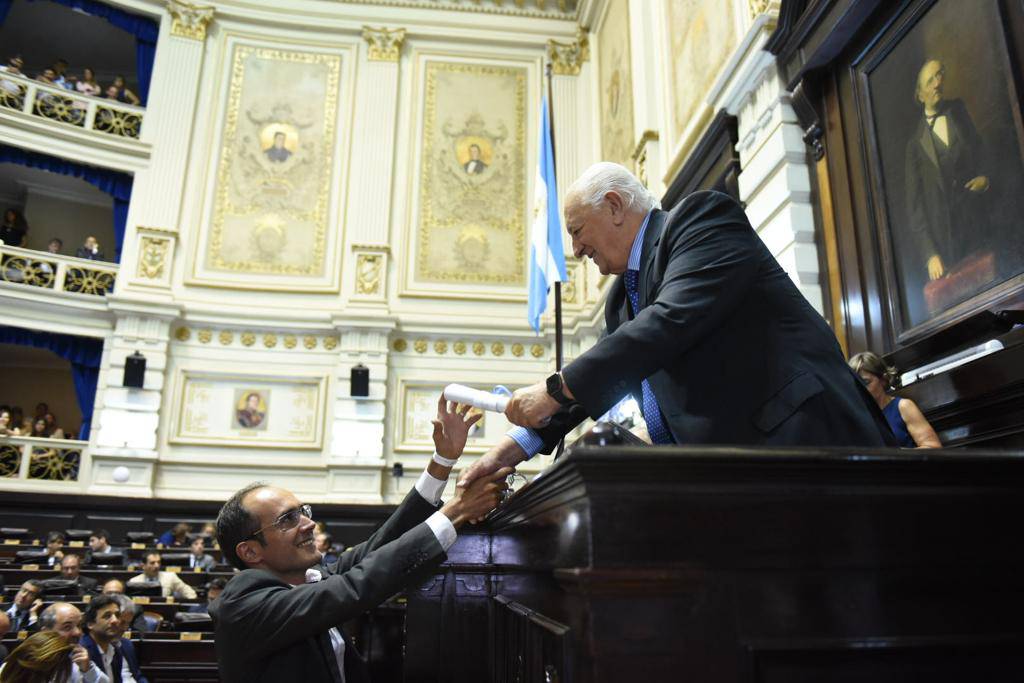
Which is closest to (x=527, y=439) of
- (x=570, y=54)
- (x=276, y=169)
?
(x=276, y=169)

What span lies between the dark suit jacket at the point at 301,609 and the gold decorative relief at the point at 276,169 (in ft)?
33.5

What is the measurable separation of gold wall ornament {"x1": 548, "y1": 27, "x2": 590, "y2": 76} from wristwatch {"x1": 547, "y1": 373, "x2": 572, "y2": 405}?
40.3ft

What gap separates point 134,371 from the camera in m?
10.5

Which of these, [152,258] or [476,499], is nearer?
[476,499]

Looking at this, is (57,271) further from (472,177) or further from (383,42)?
(472,177)

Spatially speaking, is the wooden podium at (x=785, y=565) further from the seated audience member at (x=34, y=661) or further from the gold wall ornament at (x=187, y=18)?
the gold wall ornament at (x=187, y=18)

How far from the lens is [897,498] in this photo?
3.51ft

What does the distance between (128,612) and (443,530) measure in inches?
153

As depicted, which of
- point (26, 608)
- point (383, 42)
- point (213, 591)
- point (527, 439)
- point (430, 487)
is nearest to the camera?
point (527, 439)

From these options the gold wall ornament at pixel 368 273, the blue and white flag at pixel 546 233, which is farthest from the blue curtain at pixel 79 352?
the blue and white flag at pixel 546 233

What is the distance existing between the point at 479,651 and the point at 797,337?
3.74ft

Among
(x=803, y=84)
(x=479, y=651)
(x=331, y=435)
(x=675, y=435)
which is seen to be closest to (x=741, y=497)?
(x=675, y=435)

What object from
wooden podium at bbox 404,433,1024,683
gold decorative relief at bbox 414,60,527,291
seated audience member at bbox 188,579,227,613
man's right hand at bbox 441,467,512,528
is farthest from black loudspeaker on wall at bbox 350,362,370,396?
wooden podium at bbox 404,433,1024,683

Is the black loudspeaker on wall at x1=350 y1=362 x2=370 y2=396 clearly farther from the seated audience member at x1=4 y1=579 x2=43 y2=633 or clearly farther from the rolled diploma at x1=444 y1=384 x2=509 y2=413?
the rolled diploma at x1=444 y1=384 x2=509 y2=413
